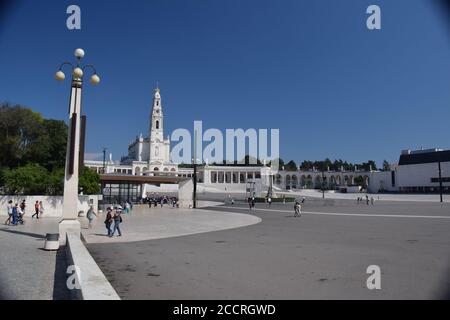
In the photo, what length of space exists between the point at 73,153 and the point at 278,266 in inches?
388

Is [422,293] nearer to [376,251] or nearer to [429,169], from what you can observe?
[376,251]

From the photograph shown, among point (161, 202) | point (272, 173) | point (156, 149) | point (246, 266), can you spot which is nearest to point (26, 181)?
point (161, 202)

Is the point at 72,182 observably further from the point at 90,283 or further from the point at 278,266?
the point at 90,283

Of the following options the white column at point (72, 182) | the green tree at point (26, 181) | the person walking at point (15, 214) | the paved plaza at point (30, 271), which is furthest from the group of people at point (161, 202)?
the paved plaza at point (30, 271)

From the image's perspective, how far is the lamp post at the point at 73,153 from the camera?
13.8 m

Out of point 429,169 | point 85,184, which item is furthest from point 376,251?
point 429,169

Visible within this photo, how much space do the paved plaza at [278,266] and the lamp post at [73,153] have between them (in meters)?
1.51

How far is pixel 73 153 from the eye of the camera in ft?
46.9

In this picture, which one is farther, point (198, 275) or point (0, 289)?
point (198, 275)

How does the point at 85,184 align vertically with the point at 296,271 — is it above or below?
above

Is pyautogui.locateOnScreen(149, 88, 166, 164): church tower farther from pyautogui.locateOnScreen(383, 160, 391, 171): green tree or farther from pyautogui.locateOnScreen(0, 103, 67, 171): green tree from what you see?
pyautogui.locateOnScreen(383, 160, 391, 171): green tree

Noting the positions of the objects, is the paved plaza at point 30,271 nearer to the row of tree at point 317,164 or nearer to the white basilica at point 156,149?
the white basilica at point 156,149

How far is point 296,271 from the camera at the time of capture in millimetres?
8320
